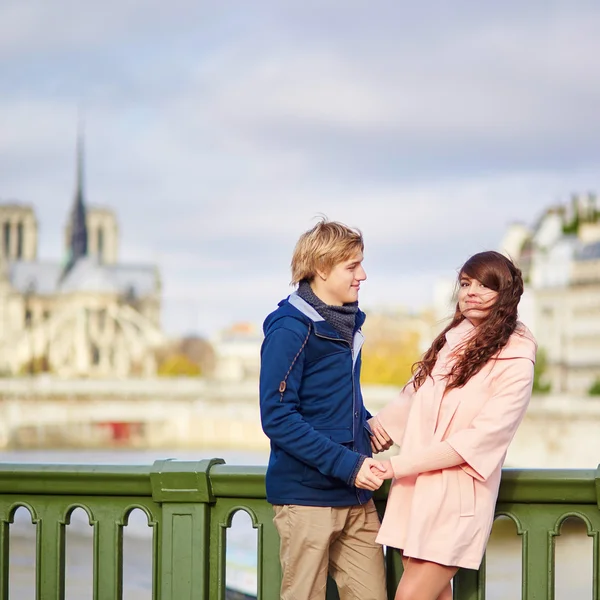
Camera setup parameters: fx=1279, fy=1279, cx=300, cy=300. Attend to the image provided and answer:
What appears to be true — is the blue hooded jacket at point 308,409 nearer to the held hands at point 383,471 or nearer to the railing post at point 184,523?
the held hands at point 383,471

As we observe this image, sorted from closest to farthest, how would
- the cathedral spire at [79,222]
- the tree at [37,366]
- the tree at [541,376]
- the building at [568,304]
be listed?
the tree at [541,376]
the building at [568,304]
the tree at [37,366]
the cathedral spire at [79,222]

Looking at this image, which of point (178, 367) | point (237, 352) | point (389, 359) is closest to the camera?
point (389, 359)

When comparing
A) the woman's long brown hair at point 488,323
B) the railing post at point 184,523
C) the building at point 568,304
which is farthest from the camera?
the building at point 568,304

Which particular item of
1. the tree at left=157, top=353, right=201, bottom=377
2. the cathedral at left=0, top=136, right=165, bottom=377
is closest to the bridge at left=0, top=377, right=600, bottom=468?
the cathedral at left=0, top=136, right=165, bottom=377

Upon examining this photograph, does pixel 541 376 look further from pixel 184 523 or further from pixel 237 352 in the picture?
pixel 184 523

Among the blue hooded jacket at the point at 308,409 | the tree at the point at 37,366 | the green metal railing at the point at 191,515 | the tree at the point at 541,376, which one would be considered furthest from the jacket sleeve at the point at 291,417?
the tree at the point at 37,366

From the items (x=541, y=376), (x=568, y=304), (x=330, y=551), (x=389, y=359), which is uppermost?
(x=568, y=304)

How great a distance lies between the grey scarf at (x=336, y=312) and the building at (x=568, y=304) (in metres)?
57.4

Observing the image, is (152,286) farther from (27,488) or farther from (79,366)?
(27,488)

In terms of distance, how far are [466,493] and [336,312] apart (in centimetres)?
58

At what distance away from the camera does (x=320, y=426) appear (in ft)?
11.0

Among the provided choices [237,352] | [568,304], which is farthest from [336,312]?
[237,352]

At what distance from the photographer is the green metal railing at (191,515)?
3578 mm

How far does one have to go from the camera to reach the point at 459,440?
10.6ft
